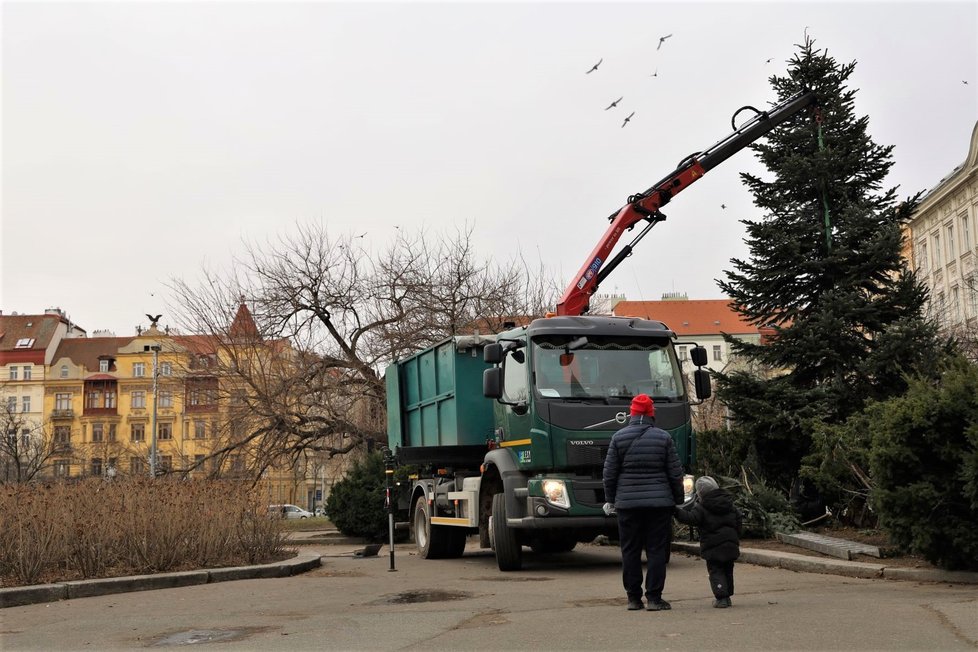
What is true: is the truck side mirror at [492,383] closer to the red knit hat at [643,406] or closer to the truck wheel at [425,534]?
the truck wheel at [425,534]

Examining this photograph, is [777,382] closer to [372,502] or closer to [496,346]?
[496,346]

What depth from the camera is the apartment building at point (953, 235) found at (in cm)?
5559

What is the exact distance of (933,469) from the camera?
10391 millimetres

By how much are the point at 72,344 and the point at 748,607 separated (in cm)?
9431

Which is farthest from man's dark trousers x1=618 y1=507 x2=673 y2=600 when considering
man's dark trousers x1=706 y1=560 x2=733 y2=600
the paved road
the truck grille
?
the truck grille

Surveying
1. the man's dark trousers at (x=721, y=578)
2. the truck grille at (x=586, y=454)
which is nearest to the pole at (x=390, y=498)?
the truck grille at (x=586, y=454)

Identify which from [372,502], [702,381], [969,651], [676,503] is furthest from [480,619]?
[372,502]

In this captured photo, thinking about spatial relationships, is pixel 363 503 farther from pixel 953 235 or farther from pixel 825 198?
pixel 953 235

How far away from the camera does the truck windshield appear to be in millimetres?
13000

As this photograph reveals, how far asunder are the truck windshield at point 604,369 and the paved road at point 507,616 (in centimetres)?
233

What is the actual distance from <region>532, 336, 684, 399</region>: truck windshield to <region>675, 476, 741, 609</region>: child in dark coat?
12.7 feet

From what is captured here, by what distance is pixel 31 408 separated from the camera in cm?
9206

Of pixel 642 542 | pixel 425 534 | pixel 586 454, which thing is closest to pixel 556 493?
pixel 586 454

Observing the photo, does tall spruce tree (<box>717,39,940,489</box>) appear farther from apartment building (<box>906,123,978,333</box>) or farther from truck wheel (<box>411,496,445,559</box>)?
apartment building (<box>906,123,978,333</box>)
